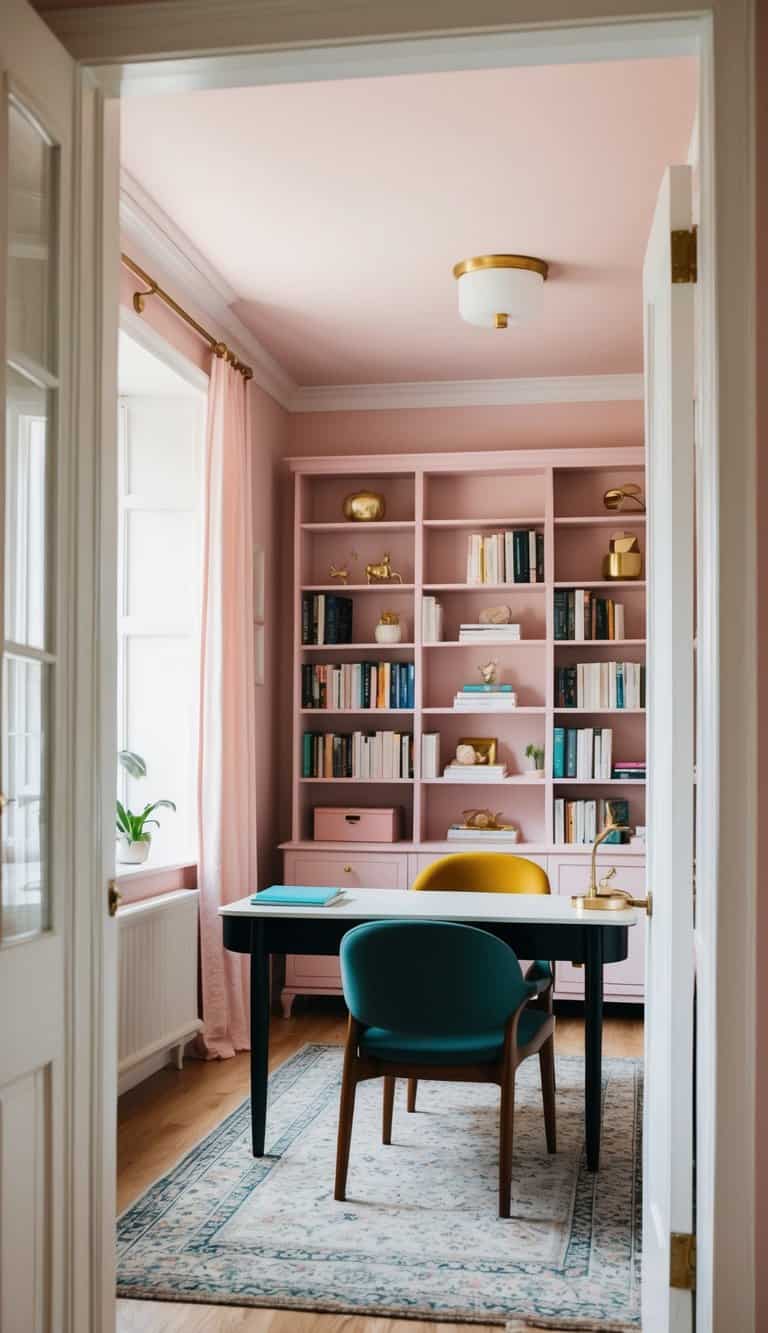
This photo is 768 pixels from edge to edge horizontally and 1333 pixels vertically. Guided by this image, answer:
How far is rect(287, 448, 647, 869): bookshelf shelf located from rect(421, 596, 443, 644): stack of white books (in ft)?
0.16

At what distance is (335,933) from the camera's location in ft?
12.3

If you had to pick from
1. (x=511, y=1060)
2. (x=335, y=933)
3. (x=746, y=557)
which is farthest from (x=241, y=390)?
(x=746, y=557)

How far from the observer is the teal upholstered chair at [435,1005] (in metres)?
3.31

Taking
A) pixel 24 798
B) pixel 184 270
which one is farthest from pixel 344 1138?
pixel 184 270

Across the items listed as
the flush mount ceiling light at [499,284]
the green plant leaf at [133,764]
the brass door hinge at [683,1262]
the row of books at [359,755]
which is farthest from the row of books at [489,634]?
the brass door hinge at [683,1262]

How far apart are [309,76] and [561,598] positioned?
409 cm

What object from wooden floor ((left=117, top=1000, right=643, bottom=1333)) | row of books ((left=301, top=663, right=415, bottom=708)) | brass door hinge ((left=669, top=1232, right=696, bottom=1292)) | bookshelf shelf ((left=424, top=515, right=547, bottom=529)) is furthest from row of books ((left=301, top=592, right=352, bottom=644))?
brass door hinge ((left=669, top=1232, right=696, bottom=1292))

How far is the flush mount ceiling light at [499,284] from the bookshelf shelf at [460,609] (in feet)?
4.12

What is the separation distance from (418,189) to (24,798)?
9.47 ft

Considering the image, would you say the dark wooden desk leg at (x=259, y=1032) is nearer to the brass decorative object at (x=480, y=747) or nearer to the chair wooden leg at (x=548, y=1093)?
the chair wooden leg at (x=548, y=1093)

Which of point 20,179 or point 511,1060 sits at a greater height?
point 20,179

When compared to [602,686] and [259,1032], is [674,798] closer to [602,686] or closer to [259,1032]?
[259,1032]

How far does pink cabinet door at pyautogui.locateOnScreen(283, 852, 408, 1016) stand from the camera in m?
5.93

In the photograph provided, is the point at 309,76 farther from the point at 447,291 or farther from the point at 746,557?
the point at 447,291
